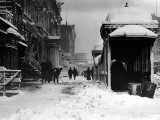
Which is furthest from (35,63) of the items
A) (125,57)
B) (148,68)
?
(148,68)

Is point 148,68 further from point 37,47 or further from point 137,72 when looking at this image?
point 37,47

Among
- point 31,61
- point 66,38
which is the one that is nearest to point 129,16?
point 31,61

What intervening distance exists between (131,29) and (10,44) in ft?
34.4

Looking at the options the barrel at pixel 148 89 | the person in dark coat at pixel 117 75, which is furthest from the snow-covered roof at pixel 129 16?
the barrel at pixel 148 89

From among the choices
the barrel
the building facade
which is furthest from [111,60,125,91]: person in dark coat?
the building facade

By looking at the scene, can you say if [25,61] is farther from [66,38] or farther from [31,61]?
[66,38]

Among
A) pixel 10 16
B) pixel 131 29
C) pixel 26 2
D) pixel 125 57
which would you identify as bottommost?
pixel 125 57

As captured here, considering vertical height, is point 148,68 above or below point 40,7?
below

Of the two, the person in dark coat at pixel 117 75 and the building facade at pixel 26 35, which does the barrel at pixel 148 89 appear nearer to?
the person in dark coat at pixel 117 75

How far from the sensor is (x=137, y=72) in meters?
20.4

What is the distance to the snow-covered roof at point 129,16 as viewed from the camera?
18547mm

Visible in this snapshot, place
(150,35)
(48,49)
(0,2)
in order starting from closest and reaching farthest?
(150,35)
(0,2)
(48,49)

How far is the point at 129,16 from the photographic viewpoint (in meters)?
18.8

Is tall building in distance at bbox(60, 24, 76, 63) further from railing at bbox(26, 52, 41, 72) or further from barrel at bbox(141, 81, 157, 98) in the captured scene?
barrel at bbox(141, 81, 157, 98)
